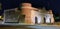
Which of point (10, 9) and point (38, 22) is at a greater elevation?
point (10, 9)

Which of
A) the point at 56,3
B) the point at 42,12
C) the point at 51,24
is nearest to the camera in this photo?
the point at 51,24

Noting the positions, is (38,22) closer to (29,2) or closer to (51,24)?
(51,24)

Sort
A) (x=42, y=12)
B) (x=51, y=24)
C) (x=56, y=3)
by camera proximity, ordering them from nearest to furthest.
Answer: (x=51, y=24) → (x=42, y=12) → (x=56, y=3)

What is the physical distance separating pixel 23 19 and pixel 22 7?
0.51 ft

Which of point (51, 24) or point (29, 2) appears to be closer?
point (51, 24)

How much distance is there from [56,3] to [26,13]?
432mm

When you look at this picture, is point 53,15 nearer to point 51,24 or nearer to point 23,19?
point 51,24

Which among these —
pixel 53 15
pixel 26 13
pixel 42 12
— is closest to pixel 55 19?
pixel 53 15

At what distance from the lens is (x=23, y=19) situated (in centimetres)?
175

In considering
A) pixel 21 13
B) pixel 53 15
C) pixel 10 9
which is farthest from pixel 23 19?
pixel 53 15

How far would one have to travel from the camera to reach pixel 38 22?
5.74 feet

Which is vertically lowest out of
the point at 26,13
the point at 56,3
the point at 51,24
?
the point at 51,24

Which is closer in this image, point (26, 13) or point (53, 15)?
point (26, 13)

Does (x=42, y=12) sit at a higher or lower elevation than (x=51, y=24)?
higher
